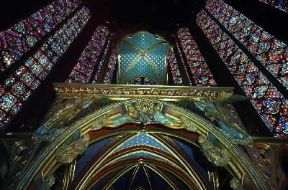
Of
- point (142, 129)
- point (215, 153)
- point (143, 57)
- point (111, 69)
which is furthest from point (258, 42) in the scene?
point (215, 153)

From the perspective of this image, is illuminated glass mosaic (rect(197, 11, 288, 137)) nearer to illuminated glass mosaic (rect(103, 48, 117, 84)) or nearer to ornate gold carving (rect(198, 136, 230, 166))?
ornate gold carving (rect(198, 136, 230, 166))

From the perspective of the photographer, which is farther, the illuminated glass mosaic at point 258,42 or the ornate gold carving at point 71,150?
the illuminated glass mosaic at point 258,42

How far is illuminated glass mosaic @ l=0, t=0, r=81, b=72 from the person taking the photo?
21.2 feet

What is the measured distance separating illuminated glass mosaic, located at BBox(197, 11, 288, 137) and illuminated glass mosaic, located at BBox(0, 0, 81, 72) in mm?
5311

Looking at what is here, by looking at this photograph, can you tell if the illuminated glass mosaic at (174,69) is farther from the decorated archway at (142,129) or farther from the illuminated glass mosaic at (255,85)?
the decorated archway at (142,129)

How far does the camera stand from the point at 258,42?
313 inches

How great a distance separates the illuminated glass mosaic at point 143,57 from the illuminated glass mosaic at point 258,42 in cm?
237

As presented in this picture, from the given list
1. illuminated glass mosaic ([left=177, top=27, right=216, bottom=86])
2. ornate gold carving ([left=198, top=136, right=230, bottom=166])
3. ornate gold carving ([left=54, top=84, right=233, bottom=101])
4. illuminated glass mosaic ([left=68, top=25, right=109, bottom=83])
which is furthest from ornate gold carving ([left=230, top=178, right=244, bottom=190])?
illuminated glass mosaic ([left=68, top=25, right=109, bottom=83])

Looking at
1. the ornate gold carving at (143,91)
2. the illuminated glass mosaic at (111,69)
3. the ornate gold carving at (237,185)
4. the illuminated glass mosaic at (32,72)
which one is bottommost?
the ornate gold carving at (237,185)

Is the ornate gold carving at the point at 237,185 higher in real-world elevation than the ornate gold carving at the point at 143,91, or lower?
lower

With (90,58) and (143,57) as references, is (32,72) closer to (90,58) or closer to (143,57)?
(143,57)

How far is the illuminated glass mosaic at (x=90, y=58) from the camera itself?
8.80 m

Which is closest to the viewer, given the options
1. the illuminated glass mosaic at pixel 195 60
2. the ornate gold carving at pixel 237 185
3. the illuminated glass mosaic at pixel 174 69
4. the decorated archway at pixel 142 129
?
the decorated archway at pixel 142 129

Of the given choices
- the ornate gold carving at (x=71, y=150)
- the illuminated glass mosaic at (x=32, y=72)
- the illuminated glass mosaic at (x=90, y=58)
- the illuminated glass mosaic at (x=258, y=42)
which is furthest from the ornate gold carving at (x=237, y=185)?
the illuminated glass mosaic at (x=90, y=58)
